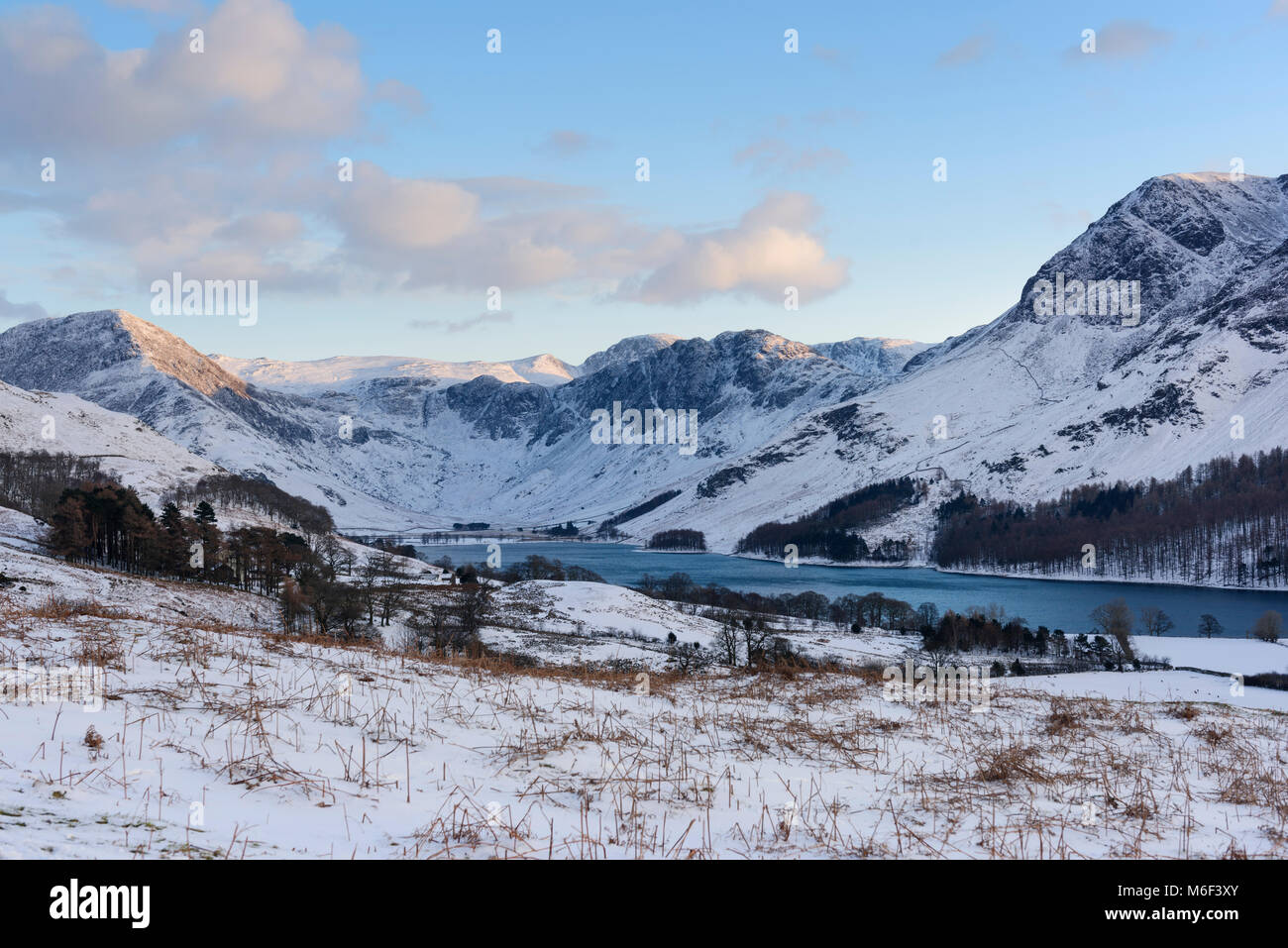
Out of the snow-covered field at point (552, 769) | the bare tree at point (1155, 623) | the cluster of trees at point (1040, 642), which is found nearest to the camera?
the snow-covered field at point (552, 769)

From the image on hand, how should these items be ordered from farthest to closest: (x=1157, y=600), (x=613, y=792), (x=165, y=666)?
1. (x=1157, y=600)
2. (x=165, y=666)
3. (x=613, y=792)

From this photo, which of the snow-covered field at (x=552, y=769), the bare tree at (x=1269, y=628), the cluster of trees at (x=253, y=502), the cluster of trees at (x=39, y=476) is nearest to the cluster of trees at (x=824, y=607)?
the bare tree at (x=1269, y=628)

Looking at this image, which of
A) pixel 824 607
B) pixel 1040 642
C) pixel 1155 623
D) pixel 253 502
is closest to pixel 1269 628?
pixel 1155 623

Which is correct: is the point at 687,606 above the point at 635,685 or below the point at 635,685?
below

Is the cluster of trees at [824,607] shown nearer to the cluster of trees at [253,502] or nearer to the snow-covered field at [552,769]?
the cluster of trees at [253,502]

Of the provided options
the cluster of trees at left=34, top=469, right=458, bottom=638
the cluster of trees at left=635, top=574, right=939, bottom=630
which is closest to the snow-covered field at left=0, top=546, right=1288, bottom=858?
the cluster of trees at left=34, top=469, right=458, bottom=638
